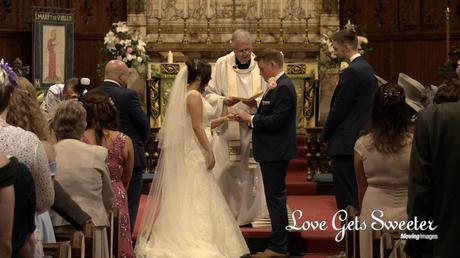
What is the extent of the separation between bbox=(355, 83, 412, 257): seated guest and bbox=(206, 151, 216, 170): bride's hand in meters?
2.85

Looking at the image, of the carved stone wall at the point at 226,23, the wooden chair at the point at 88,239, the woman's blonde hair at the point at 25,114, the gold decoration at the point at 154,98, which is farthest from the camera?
the carved stone wall at the point at 226,23

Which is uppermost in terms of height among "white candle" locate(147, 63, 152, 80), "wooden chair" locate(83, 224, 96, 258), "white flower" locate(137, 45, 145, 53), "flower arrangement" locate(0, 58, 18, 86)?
"white flower" locate(137, 45, 145, 53)

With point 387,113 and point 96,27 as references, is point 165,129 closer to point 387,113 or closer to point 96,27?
point 387,113

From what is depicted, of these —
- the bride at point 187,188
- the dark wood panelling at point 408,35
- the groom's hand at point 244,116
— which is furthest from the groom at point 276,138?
the dark wood panelling at point 408,35

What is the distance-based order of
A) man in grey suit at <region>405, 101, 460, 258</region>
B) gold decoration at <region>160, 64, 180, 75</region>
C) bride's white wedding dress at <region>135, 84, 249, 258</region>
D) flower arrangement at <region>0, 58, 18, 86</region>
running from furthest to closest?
gold decoration at <region>160, 64, 180, 75</region> → bride's white wedding dress at <region>135, 84, 249, 258</region> → flower arrangement at <region>0, 58, 18, 86</region> → man in grey suit at <region>405, 101, 460, 258</region>

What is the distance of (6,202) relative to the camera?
377 cm

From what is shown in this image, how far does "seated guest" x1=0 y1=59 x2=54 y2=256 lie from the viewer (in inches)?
163

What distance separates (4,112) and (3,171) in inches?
19.2

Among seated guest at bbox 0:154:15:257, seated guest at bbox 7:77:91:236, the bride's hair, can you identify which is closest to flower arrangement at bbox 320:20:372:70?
the bride's hair

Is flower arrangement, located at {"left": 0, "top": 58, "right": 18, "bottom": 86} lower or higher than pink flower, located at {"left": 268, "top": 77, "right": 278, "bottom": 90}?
higher

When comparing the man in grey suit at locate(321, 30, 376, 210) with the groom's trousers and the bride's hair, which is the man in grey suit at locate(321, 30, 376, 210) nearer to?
the groom's trousers

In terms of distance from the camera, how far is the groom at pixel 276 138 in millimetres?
8164

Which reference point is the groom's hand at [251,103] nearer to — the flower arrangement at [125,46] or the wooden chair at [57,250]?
the flower arrangement at [125,46]

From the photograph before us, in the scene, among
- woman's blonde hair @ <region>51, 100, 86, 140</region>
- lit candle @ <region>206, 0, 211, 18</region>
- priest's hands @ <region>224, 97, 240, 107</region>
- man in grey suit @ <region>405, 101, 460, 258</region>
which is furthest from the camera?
lit candle @ <region>206, 0, 211, 18</region>
